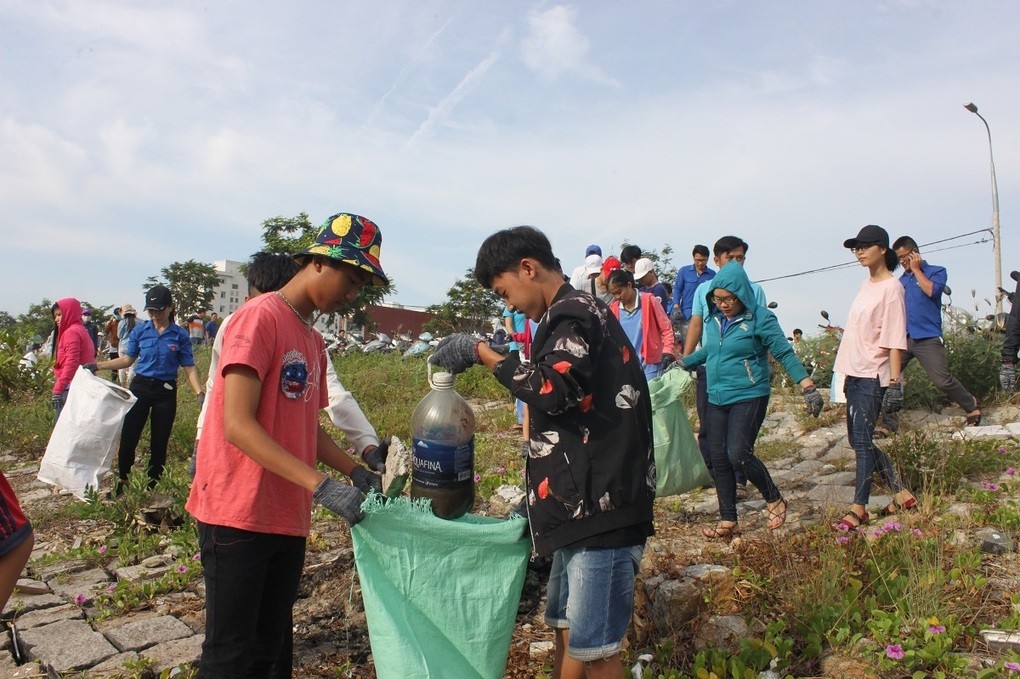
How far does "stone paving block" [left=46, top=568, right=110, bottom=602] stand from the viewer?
4270 mm

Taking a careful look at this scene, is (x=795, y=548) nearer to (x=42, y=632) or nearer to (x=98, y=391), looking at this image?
(x=42, y=632)

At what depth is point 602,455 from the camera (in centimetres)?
215

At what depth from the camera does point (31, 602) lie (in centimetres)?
412

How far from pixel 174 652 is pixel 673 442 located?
2967 millimetres

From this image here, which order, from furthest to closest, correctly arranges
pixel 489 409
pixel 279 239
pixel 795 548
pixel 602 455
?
pixel 279 239, pixel 489 409, pixel 795 548, pixel 602 455

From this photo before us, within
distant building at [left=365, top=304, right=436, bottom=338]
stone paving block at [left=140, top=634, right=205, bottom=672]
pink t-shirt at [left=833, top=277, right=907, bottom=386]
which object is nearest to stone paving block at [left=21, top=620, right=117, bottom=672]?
stone paving block at [left=140, top=634, right=205, bottom=672]

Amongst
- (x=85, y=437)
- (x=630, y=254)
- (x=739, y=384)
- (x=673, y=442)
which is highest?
(x=630, y=254)

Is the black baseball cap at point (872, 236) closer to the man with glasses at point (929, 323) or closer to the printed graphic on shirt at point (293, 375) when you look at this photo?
the man with glasses at point (929, 323)

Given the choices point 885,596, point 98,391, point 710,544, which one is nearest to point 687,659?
point 885,596

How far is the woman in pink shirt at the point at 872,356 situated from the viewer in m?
4.46

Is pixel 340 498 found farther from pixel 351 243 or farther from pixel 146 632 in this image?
pixel 146 632

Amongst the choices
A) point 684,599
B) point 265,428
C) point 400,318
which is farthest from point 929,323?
point 400,318

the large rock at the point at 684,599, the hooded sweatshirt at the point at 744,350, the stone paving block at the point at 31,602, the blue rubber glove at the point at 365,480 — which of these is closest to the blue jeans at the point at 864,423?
the hooded sweatshirt at the point at 744,350

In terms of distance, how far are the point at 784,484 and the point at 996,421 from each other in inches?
115
